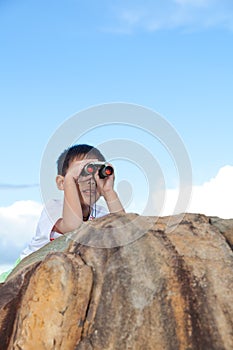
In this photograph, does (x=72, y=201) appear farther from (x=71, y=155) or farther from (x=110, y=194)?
(x=71, y=155)

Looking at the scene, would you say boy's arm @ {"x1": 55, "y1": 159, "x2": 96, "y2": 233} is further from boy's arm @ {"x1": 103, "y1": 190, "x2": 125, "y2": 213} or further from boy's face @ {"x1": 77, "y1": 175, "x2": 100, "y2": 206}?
boy's arm @ {"x1": 103, "y1": 190, "x2": 125, "y2": 213}

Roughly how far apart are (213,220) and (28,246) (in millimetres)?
2231

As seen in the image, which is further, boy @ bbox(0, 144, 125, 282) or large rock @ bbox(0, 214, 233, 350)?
boy @ bbox(0, 144, 125, 282)

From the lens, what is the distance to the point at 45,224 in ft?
22.4

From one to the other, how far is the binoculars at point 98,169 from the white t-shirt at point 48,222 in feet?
1.43

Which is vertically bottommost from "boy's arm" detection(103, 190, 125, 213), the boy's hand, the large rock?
the large rock

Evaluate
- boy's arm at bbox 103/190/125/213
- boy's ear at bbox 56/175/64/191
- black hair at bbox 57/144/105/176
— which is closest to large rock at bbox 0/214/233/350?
boy's arm at bbox 103/190/125/213

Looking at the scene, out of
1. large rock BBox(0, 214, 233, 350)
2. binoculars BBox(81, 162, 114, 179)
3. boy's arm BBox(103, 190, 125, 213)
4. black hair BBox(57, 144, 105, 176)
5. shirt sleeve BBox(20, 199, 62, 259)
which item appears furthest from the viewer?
black hair BBox(57, 144, 105, 176)

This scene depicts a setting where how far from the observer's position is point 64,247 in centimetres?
573

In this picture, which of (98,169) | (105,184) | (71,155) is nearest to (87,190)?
(105,184)

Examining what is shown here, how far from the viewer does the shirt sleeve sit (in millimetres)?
6461

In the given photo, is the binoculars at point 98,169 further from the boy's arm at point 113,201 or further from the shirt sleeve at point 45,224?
the shirt sleeve at point 45,224

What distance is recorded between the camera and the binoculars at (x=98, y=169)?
609 centimetres

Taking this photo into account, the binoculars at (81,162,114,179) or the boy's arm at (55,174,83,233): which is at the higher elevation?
the binoculars at (81,162,114,179)
